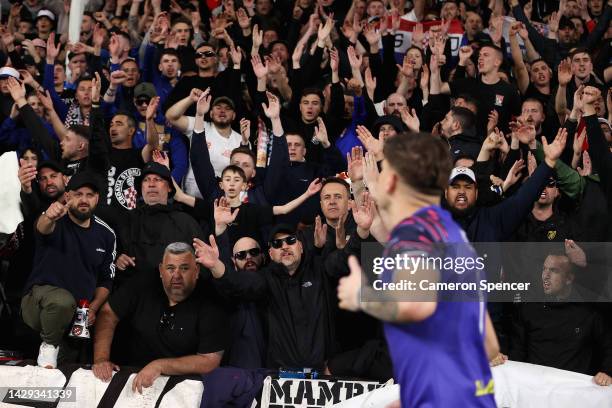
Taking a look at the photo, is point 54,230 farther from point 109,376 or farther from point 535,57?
point 535,57

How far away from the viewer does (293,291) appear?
26.0ft

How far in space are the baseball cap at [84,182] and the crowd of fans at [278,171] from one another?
0.10 ft

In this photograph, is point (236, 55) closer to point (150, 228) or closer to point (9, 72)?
point (9, 72)

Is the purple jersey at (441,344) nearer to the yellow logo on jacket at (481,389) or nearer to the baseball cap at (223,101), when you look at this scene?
the yellow logo on jacket at (481,389)

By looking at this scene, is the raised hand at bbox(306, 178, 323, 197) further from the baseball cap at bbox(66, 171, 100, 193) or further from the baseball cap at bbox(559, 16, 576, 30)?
the baseball cap at bbox(559, 16, 576, 30)

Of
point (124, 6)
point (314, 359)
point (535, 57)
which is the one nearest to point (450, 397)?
point (314, 359)

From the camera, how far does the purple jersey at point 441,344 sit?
359cm

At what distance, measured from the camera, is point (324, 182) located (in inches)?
346

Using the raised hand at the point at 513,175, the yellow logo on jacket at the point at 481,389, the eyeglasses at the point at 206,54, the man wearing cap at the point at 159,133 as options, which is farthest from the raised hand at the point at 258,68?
the yellow logo on jacket at the point at 481,389

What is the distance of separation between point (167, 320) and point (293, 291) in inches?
39.5

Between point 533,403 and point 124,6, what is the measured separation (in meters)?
9.81

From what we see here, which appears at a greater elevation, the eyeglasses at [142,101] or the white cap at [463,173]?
the eyeglasses at [142,101]

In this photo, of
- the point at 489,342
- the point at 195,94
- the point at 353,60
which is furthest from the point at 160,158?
the point at 489,342

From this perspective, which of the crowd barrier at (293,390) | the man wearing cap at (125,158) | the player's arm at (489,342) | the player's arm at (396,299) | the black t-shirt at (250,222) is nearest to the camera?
the player's arm at (396,299)
